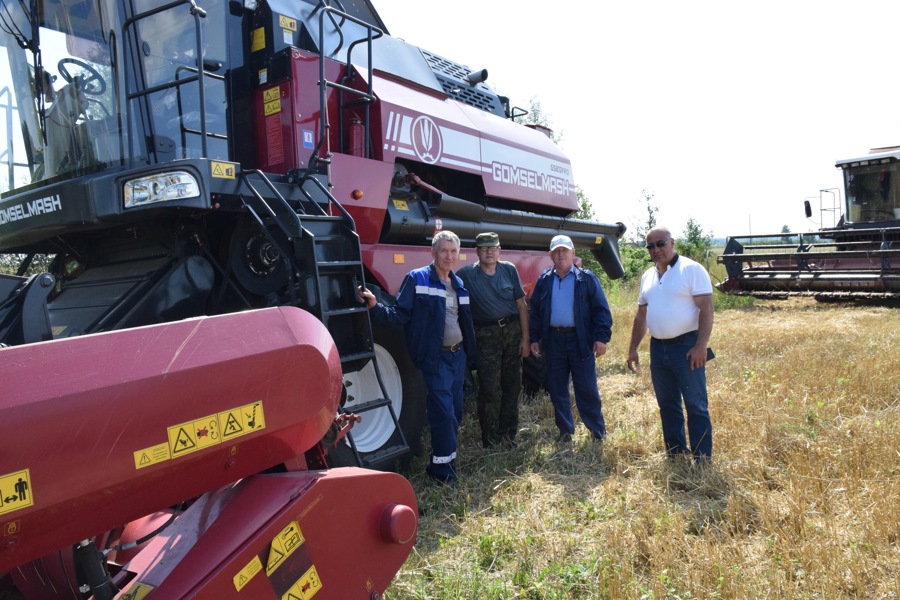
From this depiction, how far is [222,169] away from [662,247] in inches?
103

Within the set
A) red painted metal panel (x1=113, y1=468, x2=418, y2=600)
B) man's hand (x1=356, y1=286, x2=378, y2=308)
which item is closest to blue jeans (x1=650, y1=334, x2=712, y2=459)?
man's hand (x1=356, y1=286, x2=378, y2=308)

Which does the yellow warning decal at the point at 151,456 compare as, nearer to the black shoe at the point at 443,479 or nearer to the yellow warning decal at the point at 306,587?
the yellow warning decal at the point at 306,587

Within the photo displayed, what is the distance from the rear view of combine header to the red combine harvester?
23.8 ft

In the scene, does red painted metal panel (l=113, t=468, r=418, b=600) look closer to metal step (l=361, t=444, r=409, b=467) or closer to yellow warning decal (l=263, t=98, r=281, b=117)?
metal step (l=361, t=444, r=409, b=467)

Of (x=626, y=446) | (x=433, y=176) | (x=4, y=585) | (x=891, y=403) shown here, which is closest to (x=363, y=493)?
(x=4, y=585)

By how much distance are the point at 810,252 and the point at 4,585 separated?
44.6 feet

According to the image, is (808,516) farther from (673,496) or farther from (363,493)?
(363,493)

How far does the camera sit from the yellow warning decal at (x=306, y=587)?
5.80ft

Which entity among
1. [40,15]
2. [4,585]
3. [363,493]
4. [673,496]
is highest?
[40,15]

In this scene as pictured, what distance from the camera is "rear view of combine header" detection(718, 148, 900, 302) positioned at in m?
11.8

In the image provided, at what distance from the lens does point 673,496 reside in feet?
11.8

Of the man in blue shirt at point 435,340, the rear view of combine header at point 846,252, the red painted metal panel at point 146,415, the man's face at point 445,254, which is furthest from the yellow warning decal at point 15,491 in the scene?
the rear view of combine header at point 846,252

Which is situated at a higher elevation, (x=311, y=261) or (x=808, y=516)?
(x=311, y=261)

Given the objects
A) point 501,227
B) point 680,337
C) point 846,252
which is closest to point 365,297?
point 680,337
